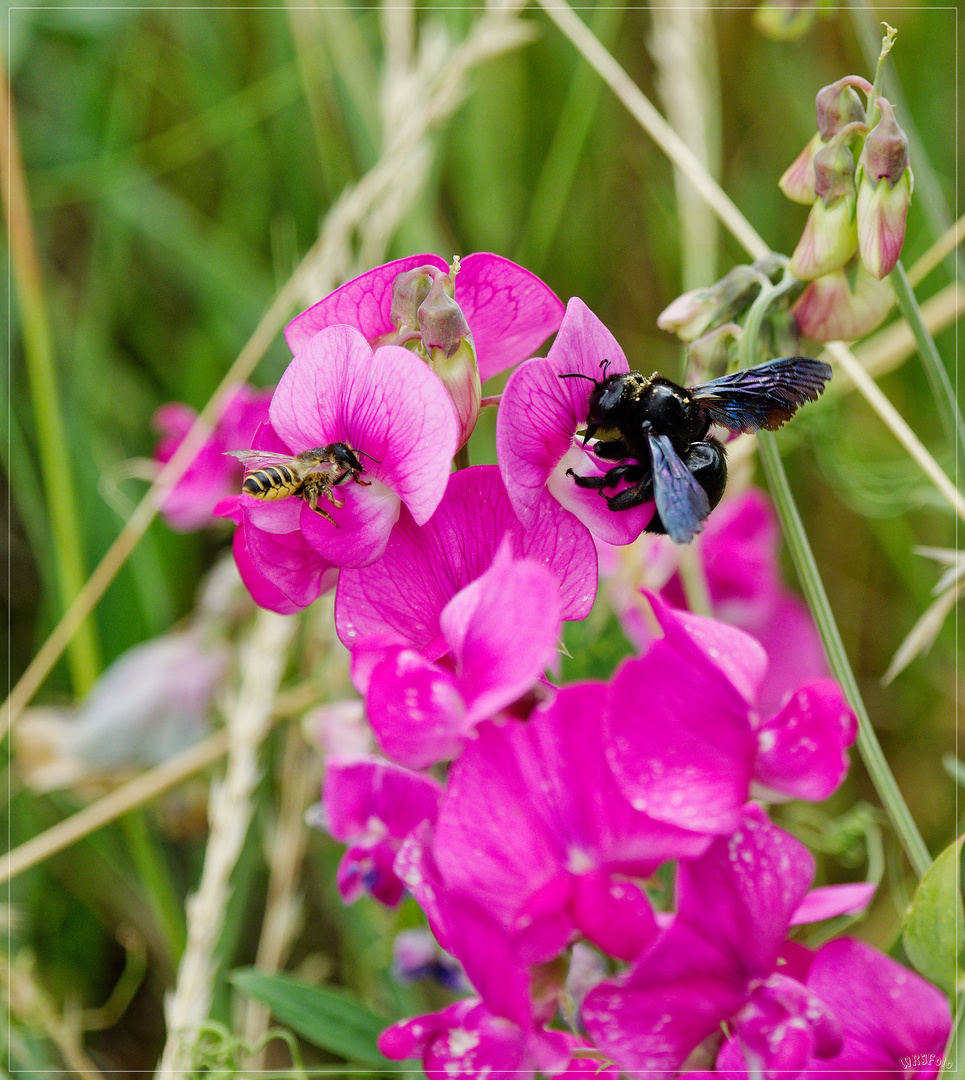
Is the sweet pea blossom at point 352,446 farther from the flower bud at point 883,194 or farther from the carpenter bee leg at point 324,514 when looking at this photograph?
the flower bud at point 883,194

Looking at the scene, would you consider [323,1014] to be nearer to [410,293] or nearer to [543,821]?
[543,821]

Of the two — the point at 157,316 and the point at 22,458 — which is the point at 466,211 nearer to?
the point at 157,316

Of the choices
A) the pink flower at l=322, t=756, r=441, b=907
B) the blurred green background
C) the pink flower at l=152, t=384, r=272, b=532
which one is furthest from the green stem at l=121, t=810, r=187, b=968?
the pink flower at l=322, t=756, r=441, b=907

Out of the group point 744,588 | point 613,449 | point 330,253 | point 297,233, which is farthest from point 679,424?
point 297,233

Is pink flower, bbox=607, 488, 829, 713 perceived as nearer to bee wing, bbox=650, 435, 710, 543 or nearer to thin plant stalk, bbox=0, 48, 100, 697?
bee wing, bbox=650, 435, 710, 543

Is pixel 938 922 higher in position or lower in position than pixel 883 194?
lower

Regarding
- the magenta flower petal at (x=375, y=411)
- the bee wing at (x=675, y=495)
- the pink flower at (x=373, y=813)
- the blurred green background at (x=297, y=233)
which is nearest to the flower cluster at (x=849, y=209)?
the bee wing at (x=675, y=495)
